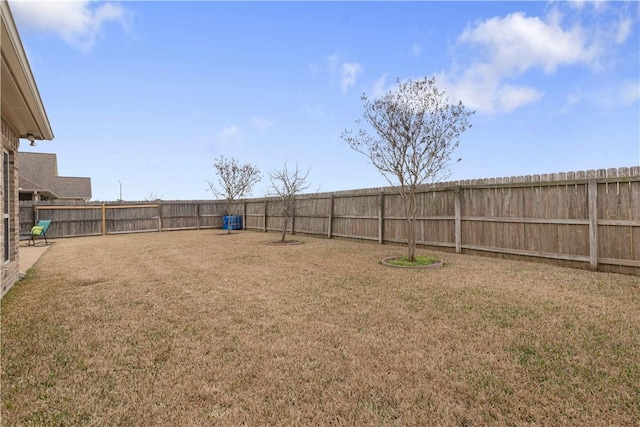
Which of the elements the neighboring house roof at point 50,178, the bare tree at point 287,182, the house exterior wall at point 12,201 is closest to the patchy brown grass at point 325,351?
the house exterior wall at point 12,201

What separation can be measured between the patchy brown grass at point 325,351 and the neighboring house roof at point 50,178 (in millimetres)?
22984

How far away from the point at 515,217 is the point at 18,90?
356 inches

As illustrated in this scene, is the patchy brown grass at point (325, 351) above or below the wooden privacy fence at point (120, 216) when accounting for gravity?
below

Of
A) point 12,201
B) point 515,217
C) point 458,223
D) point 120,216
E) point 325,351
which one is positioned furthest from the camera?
point 120,216

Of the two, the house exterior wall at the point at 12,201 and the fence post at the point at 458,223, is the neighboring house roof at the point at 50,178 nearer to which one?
the house exterior wall at the point at 12,201

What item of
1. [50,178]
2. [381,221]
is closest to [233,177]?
[381,221]

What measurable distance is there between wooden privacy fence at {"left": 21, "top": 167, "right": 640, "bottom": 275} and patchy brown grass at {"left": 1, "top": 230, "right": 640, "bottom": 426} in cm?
97

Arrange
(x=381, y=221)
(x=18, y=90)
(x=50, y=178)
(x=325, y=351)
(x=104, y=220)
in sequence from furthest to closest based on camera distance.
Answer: (x=50, y=178) < (x=104, y=220) < (x=381, y=221) < (x=18, y=90) < (x=325, y=351)

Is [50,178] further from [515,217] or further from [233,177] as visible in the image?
[515,217]

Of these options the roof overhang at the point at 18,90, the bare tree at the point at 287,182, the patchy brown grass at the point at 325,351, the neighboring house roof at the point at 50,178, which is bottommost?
the patchy brown grass at the point at 325,351

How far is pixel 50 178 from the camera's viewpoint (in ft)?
78.5

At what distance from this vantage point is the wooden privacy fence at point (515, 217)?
5664 mm

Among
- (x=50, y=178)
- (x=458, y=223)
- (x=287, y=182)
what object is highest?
(x=50, y=178)

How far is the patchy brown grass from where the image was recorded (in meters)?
1.92
